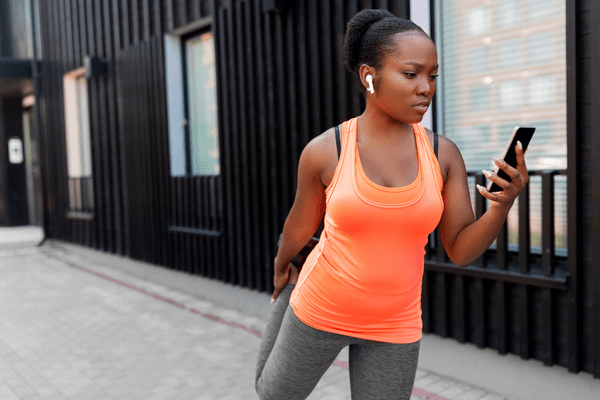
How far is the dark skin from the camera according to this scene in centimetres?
167

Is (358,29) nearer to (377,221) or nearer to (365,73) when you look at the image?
(365,73)

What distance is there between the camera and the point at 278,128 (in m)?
6.06

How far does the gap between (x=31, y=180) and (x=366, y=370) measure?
1657 cm

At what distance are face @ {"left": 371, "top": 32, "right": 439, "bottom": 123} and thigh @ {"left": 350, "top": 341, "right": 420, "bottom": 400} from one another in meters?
0.77

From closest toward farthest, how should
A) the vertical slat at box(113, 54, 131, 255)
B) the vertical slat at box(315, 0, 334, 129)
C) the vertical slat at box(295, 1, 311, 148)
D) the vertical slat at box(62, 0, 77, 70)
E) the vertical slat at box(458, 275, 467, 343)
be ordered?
the vertical slat at box(458, 275, 467, 343)
the vertical slat at box(315, 0, 334, 129)
the vertical slat at box(295, 1, 311, 148)
the vertical slat at box(113, 54, 131, 255)
the vertical slat at box(62, 0, 77, 70)

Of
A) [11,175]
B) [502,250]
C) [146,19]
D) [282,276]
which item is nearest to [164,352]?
[502,250]

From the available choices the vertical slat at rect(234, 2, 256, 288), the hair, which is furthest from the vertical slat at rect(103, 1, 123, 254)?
the hair

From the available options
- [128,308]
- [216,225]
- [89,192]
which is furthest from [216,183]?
[89,192]

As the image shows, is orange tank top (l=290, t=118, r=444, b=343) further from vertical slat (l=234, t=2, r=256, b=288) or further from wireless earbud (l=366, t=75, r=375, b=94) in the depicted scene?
vertical slat (l=234, t=2, r=256, b=288)

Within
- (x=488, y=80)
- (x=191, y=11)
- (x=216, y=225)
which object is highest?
(x=191, y=11)

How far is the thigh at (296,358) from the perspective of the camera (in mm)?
1893

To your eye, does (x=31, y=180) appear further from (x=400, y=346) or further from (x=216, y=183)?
(x=400, y=346)

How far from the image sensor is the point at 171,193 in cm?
792

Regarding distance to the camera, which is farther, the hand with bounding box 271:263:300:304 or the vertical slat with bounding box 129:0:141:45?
the vertical slat with bounding box 129:0:141:45
